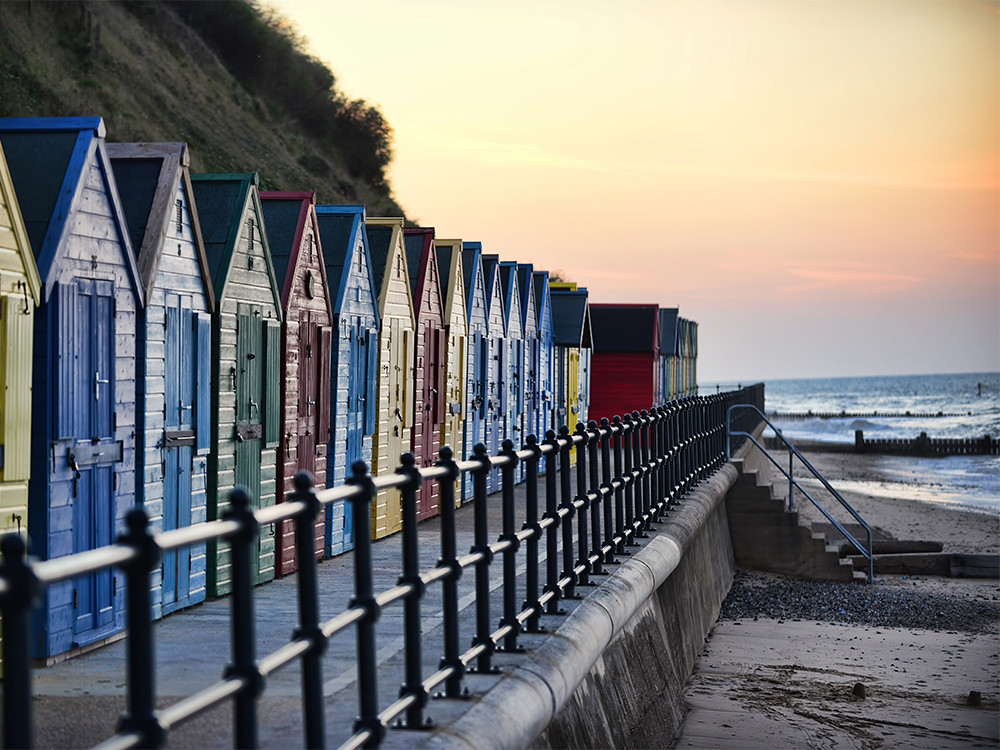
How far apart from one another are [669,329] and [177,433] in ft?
92.3

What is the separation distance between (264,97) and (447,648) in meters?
57.8

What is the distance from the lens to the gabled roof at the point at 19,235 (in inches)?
244

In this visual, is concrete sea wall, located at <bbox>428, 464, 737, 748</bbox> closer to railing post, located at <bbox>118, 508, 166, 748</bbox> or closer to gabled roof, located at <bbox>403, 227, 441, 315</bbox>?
railing post, located at <bbox>118, 508, 166, 748</bbox>

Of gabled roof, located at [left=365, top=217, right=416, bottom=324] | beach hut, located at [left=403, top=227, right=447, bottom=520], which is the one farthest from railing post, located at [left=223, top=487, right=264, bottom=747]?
beach hut, located at [left=403, top=227, right=447, bottom=520]

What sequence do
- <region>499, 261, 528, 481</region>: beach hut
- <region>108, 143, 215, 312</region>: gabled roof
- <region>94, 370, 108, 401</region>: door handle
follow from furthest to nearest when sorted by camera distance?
1. <region>499, 261, 528, 481</region>: beach hut
2. <region>108, 143, 215, 312</region>: gabled roof
3. <region>94, 370, 108, 401</region>: door handle

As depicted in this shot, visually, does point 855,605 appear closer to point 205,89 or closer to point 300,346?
point 300,346

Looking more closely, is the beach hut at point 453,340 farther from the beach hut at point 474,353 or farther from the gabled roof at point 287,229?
the gabled roof at point 287,229

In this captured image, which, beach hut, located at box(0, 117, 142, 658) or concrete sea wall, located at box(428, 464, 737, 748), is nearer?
concrete sea wall, located at box(428, 464, 737, 748)

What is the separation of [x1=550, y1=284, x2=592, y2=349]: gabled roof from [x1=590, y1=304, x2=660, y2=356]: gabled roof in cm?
701

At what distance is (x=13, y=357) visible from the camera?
243 inches

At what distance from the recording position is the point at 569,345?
885 inches

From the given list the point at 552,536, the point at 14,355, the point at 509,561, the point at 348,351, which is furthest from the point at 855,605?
the point at 14,355

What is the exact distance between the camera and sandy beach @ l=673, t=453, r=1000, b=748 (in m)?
9.89

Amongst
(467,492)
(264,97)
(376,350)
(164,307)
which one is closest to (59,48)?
(264,97)
